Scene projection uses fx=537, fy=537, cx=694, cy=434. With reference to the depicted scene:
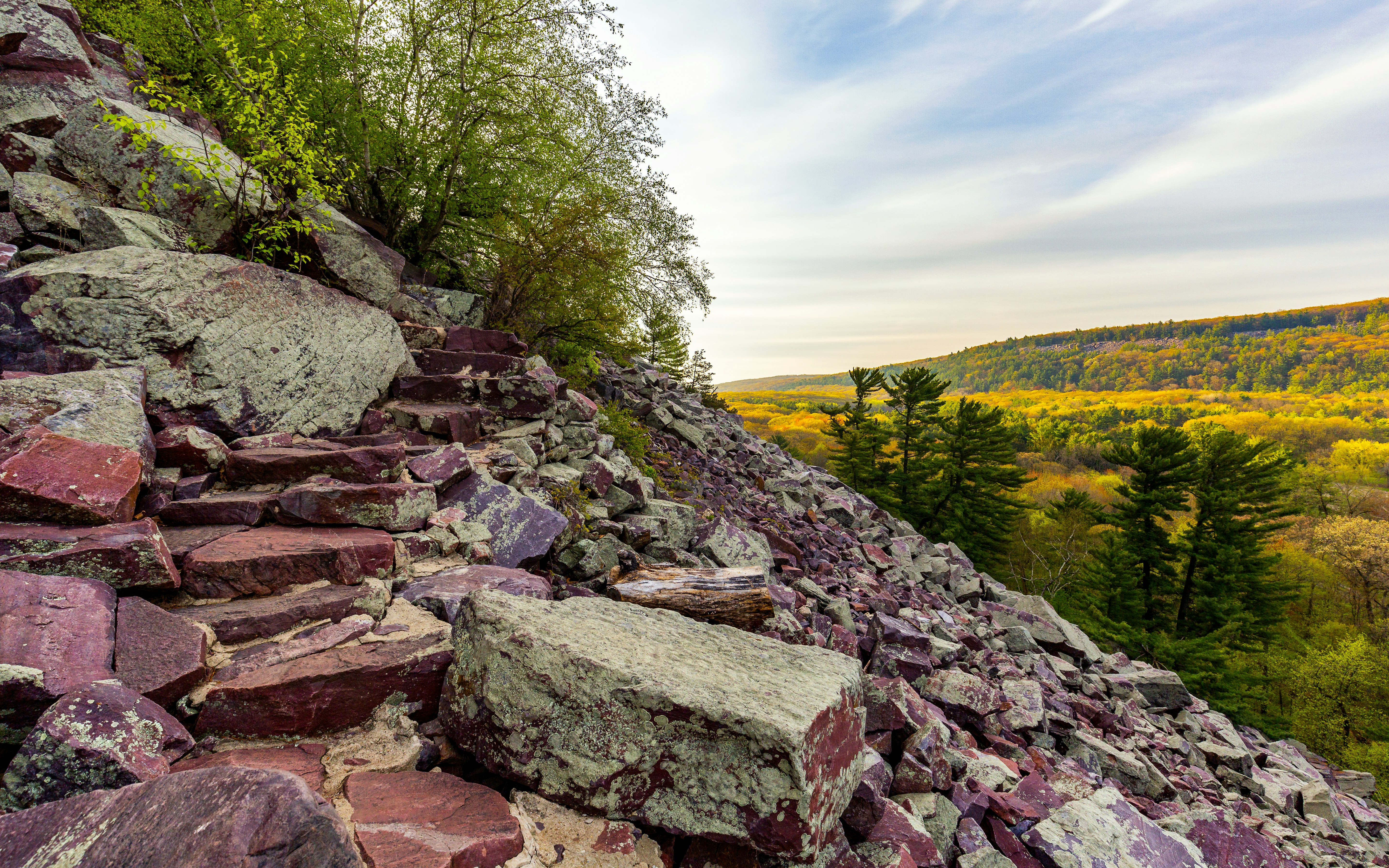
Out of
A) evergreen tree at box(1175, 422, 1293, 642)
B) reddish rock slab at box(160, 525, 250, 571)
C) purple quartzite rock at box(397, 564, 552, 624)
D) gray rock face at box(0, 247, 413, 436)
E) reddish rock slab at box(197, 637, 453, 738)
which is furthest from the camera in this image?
evergreen tree at box(1175, 422, 1293, 642)

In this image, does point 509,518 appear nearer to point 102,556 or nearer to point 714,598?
point 714,598

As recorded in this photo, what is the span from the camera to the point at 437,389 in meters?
8.88

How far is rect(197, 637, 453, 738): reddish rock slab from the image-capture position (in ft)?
10.1

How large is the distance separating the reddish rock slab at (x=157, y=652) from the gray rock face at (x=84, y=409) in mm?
1501

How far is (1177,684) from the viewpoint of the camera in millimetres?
12922

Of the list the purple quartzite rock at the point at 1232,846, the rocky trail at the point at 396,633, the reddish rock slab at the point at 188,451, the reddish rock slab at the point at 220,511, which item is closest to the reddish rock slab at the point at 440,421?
the rocky trail at the point at 396,633

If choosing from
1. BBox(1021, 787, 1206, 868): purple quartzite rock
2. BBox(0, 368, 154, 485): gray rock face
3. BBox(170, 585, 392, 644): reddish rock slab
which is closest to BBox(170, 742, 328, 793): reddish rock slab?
BBox(170, 585, 392, 644): reddish rock slab

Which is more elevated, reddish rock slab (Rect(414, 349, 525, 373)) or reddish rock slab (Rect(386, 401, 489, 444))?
reddish rock slab (Rect(414, 349, 525, 373))

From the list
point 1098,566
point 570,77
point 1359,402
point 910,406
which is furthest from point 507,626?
point 1359,402

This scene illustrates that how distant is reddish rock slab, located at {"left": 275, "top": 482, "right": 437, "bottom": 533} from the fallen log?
228 cm

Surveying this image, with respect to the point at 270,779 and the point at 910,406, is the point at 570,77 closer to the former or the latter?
the point at 270,779

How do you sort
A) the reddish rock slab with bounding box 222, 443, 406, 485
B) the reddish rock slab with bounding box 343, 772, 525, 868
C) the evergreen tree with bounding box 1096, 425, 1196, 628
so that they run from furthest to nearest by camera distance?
the evergreen tree with bounding box 1096, 425, 1196, 628, the reddish rock slab with bounding box 222, 443, 406, 485, the reddish rock slab with bounding box 343, 772, 525, 868

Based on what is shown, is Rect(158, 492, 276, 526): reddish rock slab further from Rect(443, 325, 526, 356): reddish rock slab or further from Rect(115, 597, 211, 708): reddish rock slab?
Rect(443, 325, 526, 356): reddish rock slab

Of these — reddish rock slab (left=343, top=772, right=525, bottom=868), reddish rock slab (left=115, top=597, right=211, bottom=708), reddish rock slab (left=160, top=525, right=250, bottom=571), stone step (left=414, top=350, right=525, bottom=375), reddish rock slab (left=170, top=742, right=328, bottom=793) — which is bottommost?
reddish rock slab (left=343, top=772, right=525, bottom=868)
